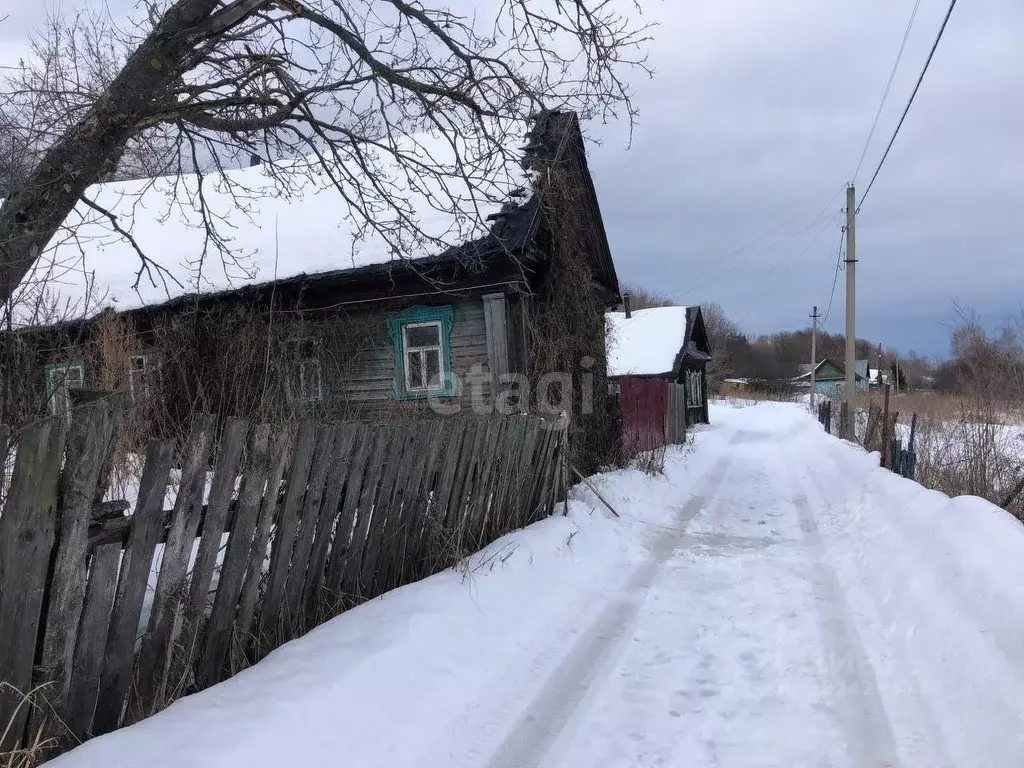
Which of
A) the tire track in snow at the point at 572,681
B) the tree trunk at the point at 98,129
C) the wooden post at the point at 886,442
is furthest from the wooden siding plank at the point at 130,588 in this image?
the wooden post at the point at 886,442

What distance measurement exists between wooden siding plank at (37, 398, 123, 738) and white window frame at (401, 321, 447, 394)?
28.9 ft

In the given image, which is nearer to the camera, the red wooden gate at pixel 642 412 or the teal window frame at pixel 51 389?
the teal window frame at pixel 51 389

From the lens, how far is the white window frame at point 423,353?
11398 mm

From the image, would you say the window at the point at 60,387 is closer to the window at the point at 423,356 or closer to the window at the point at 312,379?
the window at the point at 312,379

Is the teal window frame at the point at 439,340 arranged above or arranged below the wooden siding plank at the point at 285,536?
above

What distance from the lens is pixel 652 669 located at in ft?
12.8

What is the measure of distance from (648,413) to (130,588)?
13550 millimetres

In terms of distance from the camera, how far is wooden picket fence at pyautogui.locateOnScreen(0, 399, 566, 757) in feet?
8.02

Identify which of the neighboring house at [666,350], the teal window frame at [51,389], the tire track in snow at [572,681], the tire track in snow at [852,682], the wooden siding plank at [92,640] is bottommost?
the tire track in snow at [572,681]

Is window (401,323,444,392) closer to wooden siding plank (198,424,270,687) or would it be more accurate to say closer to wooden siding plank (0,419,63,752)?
wooden siding plank (198,424,270,687)

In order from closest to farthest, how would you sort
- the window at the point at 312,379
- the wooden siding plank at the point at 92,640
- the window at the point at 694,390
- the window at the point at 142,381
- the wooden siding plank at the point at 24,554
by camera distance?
the wooden siding plank at the point at 24,554
the wooden siding plank at the point at 92,640
the window at the point at 142,381
the window at the point at 312,379
the window at the point at 694,390

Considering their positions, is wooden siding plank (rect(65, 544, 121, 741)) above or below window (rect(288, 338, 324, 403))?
below

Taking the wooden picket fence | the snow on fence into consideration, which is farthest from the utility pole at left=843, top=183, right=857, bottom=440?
the wooden picket fence

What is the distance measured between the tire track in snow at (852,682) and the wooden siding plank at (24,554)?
129 inches
